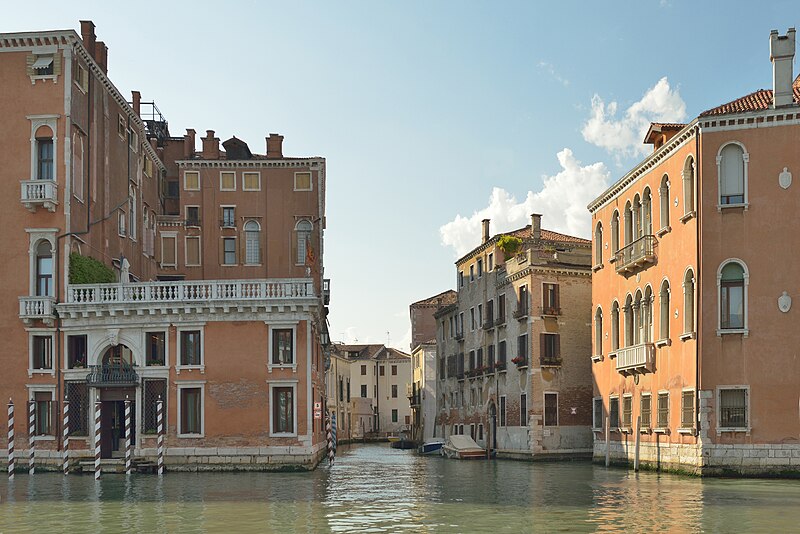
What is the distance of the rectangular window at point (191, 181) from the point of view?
1799 inches

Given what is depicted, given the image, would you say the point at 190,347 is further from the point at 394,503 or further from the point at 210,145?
the point at 210,145

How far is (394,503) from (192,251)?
84.2 feet

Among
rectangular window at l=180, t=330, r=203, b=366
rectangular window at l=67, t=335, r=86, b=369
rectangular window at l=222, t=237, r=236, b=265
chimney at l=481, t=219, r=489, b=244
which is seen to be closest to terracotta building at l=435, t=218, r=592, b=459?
chimney at l=481, t=219, r=489, b=244

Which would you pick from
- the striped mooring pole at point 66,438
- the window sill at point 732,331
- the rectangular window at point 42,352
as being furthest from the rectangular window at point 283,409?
the window sill at point 732,331

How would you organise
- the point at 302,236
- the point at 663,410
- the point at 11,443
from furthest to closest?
the point at 302,236 < the point at 663,410 < the point at 11,443

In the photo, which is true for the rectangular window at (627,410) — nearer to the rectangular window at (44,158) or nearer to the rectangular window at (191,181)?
the rectangular window at (44,158)

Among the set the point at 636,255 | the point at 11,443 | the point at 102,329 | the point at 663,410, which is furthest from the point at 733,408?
the point at 11,443

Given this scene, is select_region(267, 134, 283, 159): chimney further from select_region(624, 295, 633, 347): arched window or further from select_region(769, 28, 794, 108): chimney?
select_region(769, 28, 794, 108): chimney

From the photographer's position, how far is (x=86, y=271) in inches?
1351

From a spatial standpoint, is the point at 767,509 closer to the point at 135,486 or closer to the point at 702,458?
the point at 702,458

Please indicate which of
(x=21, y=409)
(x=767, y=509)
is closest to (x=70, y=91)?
(x=21, y=409)

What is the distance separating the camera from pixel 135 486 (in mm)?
26875

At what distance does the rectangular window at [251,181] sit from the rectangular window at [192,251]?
3.12 meters

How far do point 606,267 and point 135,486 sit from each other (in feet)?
64.9
